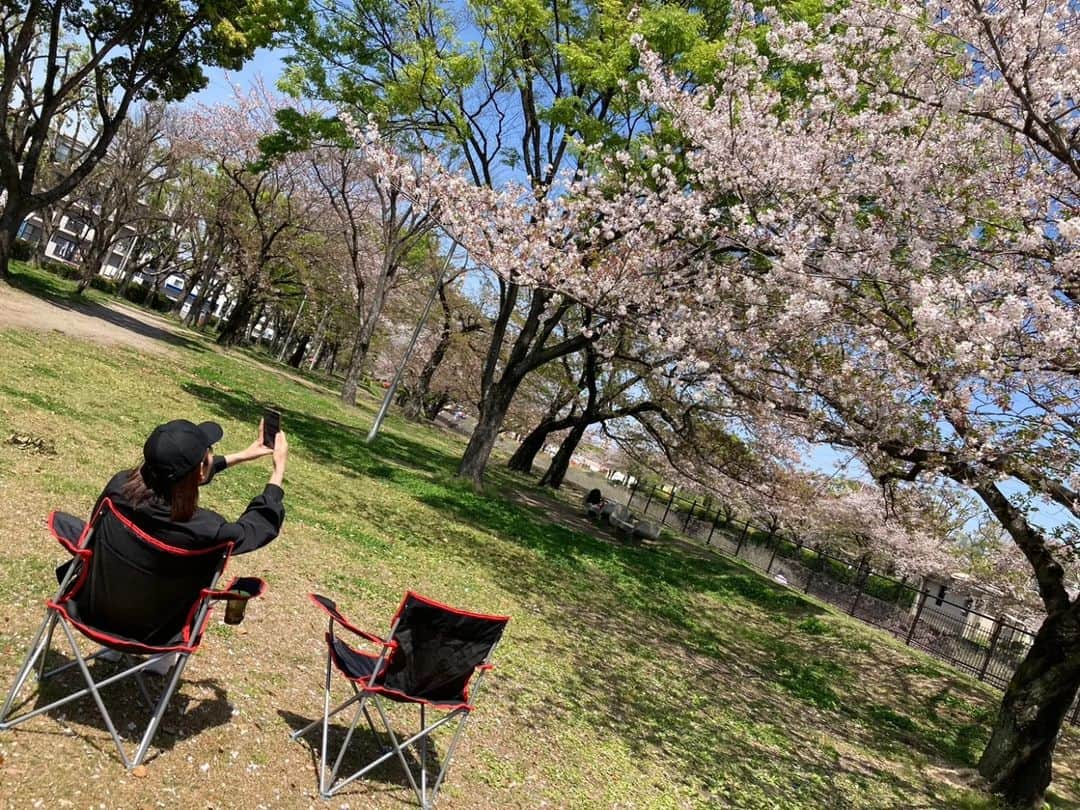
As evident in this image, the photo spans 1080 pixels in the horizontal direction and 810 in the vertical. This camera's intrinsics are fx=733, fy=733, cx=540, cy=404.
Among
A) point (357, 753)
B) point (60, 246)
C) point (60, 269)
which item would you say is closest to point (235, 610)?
point (357, 753)

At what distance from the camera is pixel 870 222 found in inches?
308

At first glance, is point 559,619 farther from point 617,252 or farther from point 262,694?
point 617,252

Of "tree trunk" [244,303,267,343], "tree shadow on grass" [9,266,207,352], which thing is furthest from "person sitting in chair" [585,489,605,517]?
"tree trunk" [244,303,267,343]

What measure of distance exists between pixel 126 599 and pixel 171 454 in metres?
0.57

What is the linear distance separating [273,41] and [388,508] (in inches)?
417

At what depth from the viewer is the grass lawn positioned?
10.4ft

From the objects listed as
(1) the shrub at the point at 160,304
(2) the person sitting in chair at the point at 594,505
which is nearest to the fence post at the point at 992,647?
(2) the person sitting in chair at the point at 594,505

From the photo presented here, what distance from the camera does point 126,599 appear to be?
2736 mm

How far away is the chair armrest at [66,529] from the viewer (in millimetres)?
2828

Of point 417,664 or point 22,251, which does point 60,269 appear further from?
point 417,664

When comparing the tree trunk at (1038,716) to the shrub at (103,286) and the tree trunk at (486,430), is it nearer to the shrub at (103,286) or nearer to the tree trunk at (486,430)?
the tree trunk at (486,430)

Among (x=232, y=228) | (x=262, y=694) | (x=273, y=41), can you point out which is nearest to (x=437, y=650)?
(x=262, y=694)

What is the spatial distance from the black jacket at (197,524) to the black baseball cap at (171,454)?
10 cm

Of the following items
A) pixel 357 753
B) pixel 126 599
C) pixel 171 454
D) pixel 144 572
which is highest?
pixel 171 454
